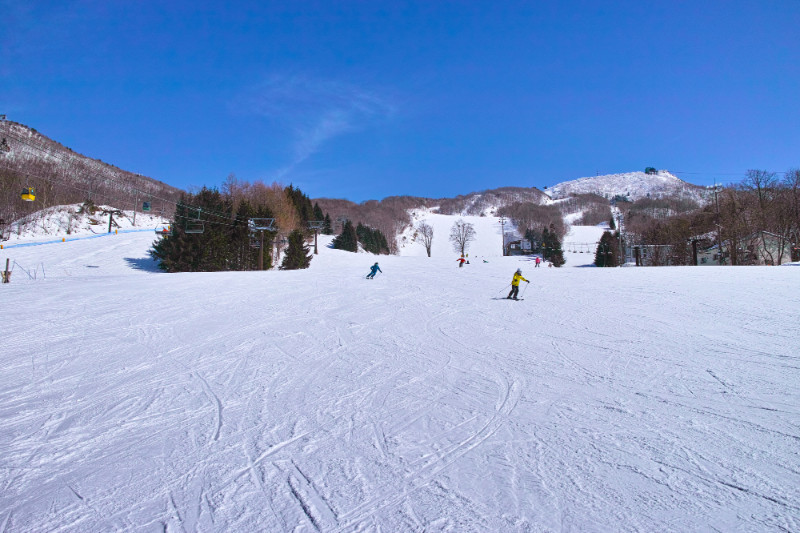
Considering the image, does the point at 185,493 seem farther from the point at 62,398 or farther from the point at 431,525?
the point at 62,398

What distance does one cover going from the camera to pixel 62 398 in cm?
673

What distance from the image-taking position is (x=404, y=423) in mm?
5438

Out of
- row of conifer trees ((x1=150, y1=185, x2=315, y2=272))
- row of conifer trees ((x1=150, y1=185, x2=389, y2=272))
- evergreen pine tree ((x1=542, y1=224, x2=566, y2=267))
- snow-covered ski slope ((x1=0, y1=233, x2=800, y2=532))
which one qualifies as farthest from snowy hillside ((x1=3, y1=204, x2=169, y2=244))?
Answer: evergreen pine tree ((x1=542, y1=224, x2=566, y2=267))

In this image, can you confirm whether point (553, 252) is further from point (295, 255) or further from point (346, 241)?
point (295, 255)

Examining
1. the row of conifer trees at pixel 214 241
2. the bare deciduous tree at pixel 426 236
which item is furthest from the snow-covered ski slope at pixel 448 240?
the row of conifer trees at pixel 214 241

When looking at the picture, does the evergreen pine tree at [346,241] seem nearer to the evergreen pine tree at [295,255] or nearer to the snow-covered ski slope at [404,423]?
the evergreen pine tree at [295,255]

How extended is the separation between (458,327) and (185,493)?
9.16 metres

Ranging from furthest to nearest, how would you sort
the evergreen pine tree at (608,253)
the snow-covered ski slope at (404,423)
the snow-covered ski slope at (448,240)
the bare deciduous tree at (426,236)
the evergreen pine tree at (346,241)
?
the snow-covered ski slope at (448,240), the bare deciduous tree at (426,236), the evergreen pine tree at (608,253), the evergreen pine tree at (346,241), the snow-covered ski slope at (404,423)

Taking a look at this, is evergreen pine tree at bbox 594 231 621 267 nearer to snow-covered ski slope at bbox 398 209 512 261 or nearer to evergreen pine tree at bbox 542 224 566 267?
evergreen pine tree at bbox 542 224 566 267

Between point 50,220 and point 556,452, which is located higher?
point 50,220

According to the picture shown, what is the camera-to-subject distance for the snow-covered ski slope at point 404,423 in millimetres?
3566

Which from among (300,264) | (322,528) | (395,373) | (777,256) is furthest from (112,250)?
(777,256)

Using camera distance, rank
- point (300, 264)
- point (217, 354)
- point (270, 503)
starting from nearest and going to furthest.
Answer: point (270, 503), point (217, 354), point (300, 264)

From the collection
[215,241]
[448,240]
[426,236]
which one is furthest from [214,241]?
[448,240]
